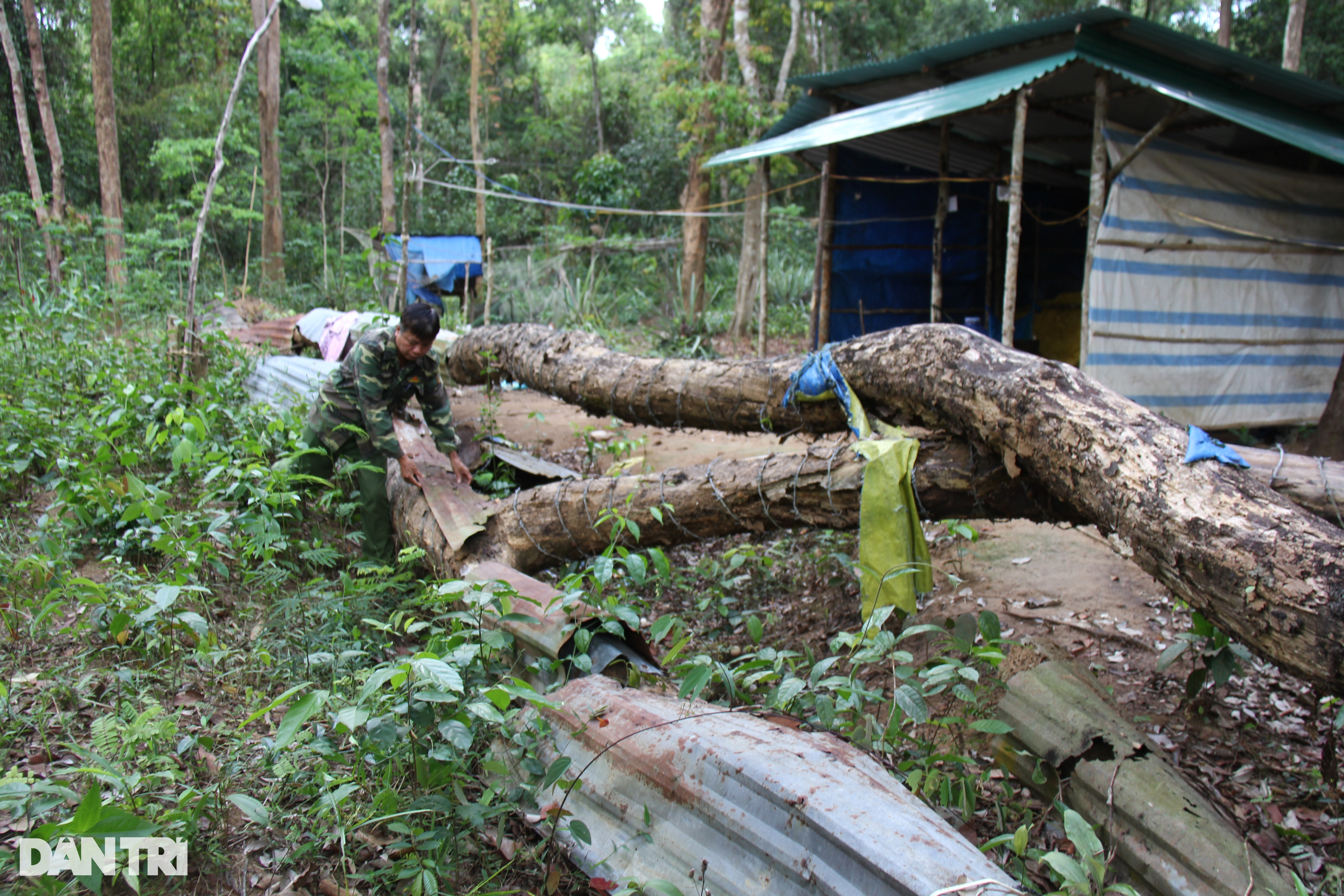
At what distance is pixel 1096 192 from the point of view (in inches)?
232

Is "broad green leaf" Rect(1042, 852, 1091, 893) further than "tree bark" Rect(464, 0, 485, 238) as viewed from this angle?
No

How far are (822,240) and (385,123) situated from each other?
726 centimetres

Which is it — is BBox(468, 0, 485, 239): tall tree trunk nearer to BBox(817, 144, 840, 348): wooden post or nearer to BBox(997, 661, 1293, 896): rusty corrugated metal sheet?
BBox(817, 144, 840, 348): wooden post

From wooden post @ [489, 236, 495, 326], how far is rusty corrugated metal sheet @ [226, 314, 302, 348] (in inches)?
80.6

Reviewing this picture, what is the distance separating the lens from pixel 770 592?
4266mm

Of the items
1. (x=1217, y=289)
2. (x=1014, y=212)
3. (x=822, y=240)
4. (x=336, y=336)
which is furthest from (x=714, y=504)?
(x=822, y=240)

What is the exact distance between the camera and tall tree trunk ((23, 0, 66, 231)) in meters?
9.17

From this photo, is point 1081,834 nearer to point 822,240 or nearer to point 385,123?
point 822,240

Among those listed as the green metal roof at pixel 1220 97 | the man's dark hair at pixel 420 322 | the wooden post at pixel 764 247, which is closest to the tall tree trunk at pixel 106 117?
the wooden post at pixel 764 247

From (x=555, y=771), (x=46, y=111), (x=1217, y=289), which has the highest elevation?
(x=46, y=111)

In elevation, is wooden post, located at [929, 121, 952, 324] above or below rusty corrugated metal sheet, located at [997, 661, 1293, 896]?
above

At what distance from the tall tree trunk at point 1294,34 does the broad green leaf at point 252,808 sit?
12226 millimetres

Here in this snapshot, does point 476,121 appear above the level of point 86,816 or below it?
above

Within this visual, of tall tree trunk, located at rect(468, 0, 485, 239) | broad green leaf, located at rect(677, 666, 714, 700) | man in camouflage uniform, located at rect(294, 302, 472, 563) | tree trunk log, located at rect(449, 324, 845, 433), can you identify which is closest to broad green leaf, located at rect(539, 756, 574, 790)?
broad green leaf, located at rect(677, 666, 714, 700)
